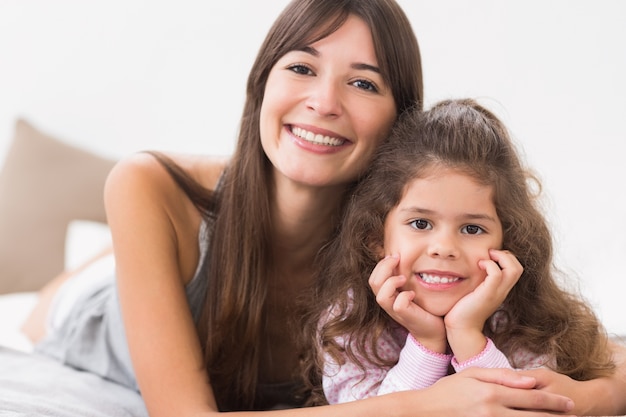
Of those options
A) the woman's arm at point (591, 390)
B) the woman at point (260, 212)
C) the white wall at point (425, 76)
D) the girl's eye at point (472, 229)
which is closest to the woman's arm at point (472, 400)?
the woman's arm at point (591, 390)

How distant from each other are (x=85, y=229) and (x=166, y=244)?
5.10 ft

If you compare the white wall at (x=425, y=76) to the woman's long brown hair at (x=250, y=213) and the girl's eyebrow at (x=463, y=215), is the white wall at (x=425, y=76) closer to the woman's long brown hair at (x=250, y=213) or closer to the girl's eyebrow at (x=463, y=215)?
the woman's long brown hair at (x=250, y=213)

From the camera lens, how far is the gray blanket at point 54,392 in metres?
1.85

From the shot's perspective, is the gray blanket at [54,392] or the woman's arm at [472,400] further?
the gray blanket at [54,392]

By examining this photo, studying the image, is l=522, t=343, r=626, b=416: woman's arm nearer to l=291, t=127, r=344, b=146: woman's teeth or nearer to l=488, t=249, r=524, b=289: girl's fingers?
l=488, t=249, r=524, b=289: girl's fingers

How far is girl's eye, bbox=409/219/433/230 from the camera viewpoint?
1.76 m

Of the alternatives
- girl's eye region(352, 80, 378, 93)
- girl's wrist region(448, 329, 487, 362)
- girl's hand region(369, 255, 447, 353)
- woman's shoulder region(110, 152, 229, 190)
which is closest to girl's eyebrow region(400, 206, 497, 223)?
girl's hand region(369, 255, 447, 353)

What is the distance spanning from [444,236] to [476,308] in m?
0.16

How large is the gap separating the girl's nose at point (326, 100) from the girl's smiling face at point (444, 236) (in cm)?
30

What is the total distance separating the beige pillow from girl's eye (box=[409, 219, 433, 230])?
82.2 inches

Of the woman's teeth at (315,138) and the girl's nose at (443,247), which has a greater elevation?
the woman's teeth at (315,138)

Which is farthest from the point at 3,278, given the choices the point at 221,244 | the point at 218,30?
the point at 221,244

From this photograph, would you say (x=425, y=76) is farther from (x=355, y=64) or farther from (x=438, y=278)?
(x=438, y=278)

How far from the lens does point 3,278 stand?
3.51 meters
